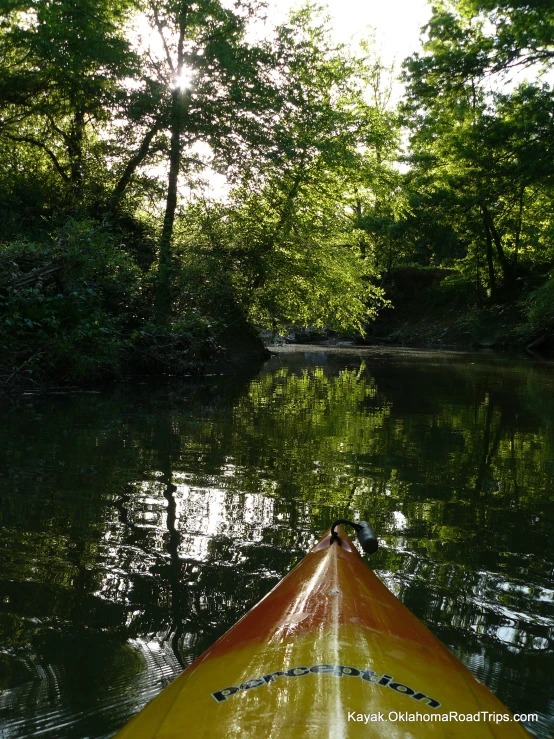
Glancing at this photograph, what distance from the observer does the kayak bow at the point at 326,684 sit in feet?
4.63

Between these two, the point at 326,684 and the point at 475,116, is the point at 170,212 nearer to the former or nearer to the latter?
A: the point at 475,116

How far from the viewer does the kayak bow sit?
1410 millimetres

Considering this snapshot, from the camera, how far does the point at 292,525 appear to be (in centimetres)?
404

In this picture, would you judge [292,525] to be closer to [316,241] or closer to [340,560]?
[340,560]

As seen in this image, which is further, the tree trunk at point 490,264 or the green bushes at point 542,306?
the tree trunk at point 490,264

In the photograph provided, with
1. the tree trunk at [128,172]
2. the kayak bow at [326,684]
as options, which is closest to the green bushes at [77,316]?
the tree trunk at [128,172]

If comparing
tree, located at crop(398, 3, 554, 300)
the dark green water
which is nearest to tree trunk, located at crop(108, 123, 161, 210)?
tree, located at crop(398, 3, 554, 300)

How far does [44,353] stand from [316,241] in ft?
27.5

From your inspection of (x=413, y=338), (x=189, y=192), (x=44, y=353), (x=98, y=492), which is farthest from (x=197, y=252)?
(x=413, y=338)

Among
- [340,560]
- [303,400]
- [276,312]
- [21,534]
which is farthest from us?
[276,312]

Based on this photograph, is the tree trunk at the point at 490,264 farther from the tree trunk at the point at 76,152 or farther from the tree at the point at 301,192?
the tree trunk at the point at 76,152

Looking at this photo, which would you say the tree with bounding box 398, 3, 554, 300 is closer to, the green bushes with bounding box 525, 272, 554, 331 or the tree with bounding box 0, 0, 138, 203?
the tree with bounding box 0, 0, 138, 203

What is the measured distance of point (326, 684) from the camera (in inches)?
60.0

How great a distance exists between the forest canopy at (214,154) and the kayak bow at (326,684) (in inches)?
359
